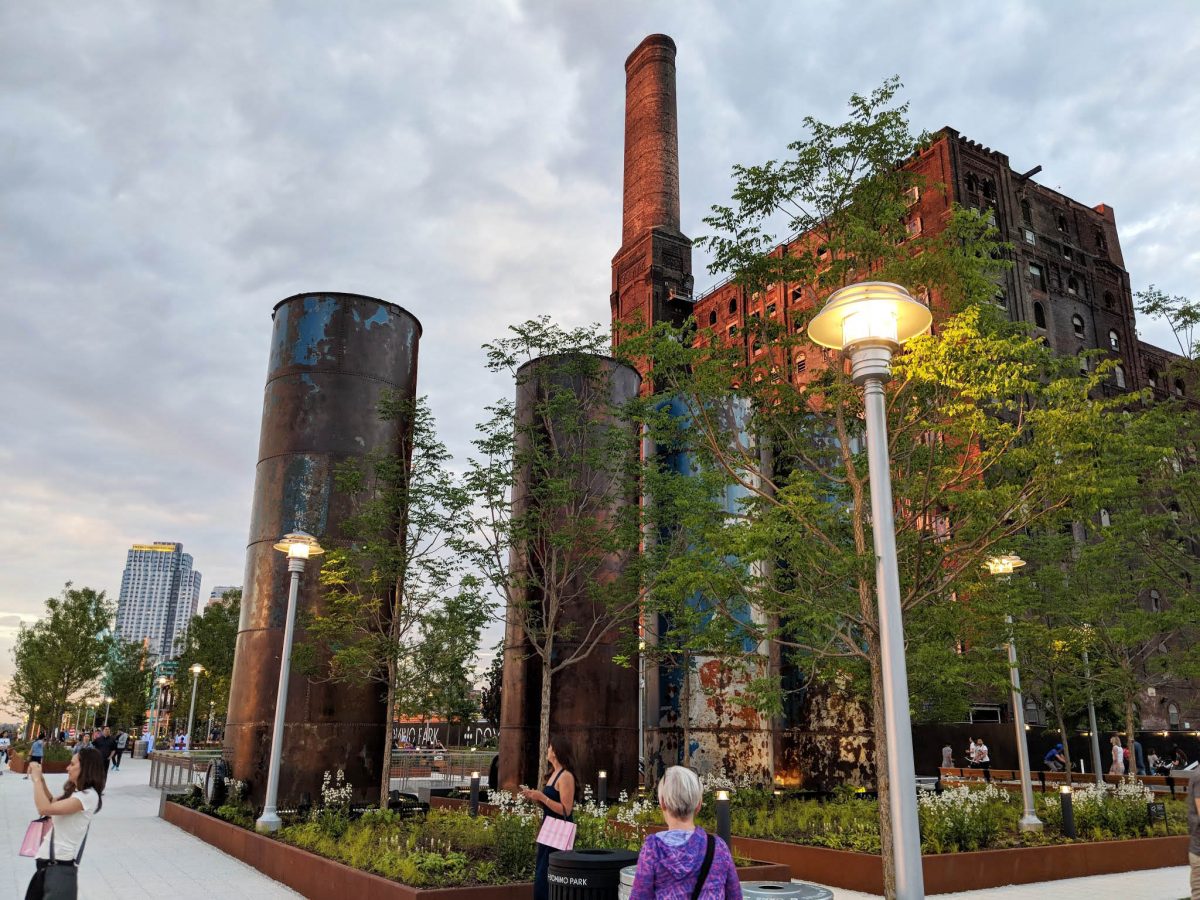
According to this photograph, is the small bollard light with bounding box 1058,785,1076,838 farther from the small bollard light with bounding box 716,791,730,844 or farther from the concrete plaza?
the small bollard light with bounding box 716,791,730,844

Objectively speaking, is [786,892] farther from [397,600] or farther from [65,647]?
[65,647]

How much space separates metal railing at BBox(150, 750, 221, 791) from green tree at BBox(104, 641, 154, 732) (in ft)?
136

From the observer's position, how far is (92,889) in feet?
36.7

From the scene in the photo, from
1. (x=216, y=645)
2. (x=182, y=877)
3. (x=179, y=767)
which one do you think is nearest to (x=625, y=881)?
(x=182, y=877)

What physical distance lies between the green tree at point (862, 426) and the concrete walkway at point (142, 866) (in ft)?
24.5

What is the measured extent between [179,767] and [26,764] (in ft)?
41.7

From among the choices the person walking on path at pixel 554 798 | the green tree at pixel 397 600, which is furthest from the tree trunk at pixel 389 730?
the person walking on path at pixel 554 798

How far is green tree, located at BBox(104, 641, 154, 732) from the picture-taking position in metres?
68.1

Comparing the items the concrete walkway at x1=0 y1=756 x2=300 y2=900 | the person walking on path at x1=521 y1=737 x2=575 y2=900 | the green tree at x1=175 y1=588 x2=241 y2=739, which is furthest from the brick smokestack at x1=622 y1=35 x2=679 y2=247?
the person walking on path at x1=521 y1=737 x2=575 y2=900

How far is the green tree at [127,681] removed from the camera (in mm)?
68125

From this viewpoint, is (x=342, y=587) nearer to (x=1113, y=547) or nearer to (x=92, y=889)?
(x=92, y=889)

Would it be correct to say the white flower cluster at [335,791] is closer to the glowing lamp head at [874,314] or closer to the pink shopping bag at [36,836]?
the pink shopping bag at [36,836]

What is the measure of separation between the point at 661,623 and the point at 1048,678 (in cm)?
1191

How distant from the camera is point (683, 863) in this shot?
13.6 ft
